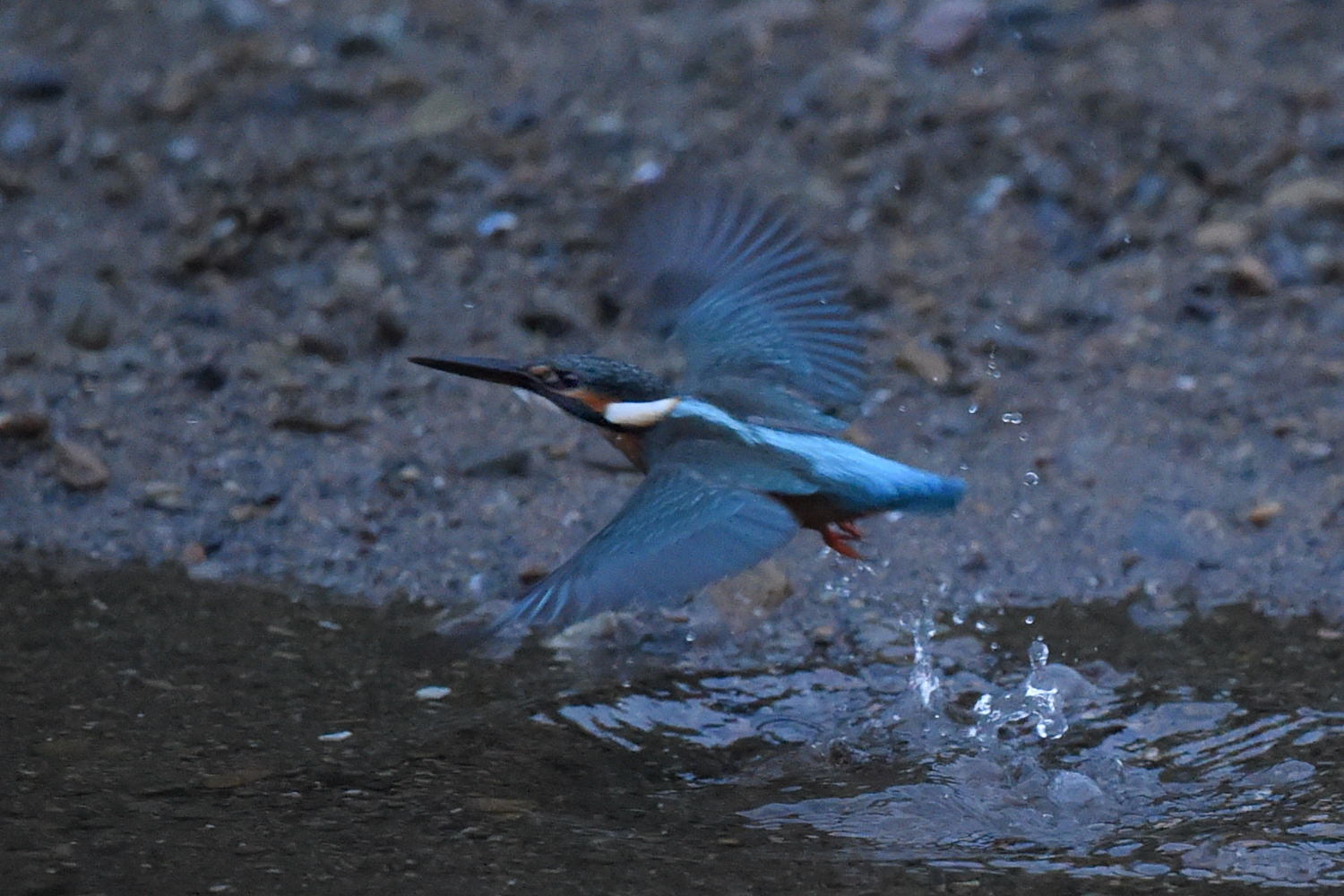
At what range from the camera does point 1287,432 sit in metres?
4.57

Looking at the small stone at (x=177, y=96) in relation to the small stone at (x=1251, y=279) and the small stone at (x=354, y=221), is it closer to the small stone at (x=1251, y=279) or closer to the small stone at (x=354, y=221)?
the small stone at (x=354, y=221)

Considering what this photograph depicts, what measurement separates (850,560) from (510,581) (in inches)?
29.9

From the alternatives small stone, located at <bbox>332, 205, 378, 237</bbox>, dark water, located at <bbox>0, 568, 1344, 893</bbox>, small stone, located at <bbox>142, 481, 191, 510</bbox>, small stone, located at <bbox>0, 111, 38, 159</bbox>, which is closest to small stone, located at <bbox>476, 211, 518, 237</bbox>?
small stone, located at <bbox>332, 205, 378, 237</bbox>

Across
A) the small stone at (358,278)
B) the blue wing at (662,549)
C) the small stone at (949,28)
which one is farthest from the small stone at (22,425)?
the small stone at (949,28)

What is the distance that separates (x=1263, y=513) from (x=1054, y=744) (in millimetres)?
1179

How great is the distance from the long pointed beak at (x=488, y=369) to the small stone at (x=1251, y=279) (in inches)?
89.2

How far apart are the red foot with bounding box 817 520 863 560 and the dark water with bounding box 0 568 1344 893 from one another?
0.23m

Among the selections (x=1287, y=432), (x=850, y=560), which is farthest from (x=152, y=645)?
(x=1287, y=432)

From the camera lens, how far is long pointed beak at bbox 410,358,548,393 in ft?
11.9

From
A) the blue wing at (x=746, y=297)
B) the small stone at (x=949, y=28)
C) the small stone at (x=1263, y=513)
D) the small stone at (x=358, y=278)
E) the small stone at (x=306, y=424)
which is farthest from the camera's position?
the small stone at (x=949, y=28)

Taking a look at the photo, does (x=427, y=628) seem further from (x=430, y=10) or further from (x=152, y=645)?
(x=430, y=10)

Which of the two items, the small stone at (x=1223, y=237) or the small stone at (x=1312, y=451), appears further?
the small stone at (x=1223, y=237)

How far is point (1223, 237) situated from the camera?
519 centimetres

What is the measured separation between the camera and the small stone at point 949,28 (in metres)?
5.93
